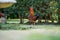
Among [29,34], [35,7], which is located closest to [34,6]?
[35,7]

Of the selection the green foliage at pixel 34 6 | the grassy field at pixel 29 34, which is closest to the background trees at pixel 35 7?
the green foliage at pixel 34 6

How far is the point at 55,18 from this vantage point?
838 inches

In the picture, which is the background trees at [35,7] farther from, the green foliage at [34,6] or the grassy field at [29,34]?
the grassy field at [29,34]

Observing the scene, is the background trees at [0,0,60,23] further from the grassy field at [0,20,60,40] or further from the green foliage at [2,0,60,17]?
the grassy field at [0,20,60,40]

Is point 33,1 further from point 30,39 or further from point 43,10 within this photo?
point 30,39

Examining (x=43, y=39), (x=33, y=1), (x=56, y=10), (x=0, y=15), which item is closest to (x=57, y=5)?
(x=56, y=10)

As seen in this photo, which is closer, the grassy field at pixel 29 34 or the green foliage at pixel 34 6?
the grassy field at pixel 29 34

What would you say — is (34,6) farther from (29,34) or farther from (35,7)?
(29,34)

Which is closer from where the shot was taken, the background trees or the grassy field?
the grassy field

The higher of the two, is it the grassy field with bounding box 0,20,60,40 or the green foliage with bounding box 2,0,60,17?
the green foliage with bounding box 2,0,60,17

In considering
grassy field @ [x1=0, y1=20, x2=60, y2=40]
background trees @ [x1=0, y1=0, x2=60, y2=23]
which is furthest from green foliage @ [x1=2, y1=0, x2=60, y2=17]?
grassy field @ [x1=0, y1=20, x2=60, y2=40]

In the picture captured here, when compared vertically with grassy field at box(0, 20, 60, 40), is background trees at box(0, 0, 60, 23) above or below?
above

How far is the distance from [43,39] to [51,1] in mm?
11564

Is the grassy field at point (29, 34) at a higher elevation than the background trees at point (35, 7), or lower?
lower
